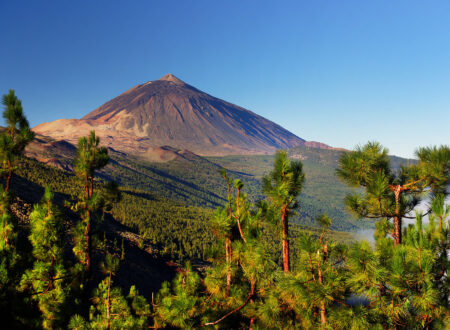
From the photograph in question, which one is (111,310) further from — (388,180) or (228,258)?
(388,180)

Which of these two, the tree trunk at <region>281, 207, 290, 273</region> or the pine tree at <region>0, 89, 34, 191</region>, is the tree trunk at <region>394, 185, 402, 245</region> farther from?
the pine tree at <region>0, 89, 34, 191</region>

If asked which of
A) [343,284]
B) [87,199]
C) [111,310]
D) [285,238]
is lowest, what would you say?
[111,310]

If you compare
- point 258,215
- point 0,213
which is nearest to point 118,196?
point 0,213

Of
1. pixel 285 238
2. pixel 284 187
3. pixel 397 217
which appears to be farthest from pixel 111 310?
pixel 397 217

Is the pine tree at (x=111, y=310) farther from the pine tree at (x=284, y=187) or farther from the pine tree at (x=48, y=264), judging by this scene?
the pine tree at (x=284, y=187)

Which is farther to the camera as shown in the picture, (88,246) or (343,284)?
(88,246)

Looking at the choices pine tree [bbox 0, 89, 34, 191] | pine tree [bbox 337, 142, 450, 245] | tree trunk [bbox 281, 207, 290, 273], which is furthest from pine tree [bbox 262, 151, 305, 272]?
pine tree [bbox 0, 89, 34, 191]
